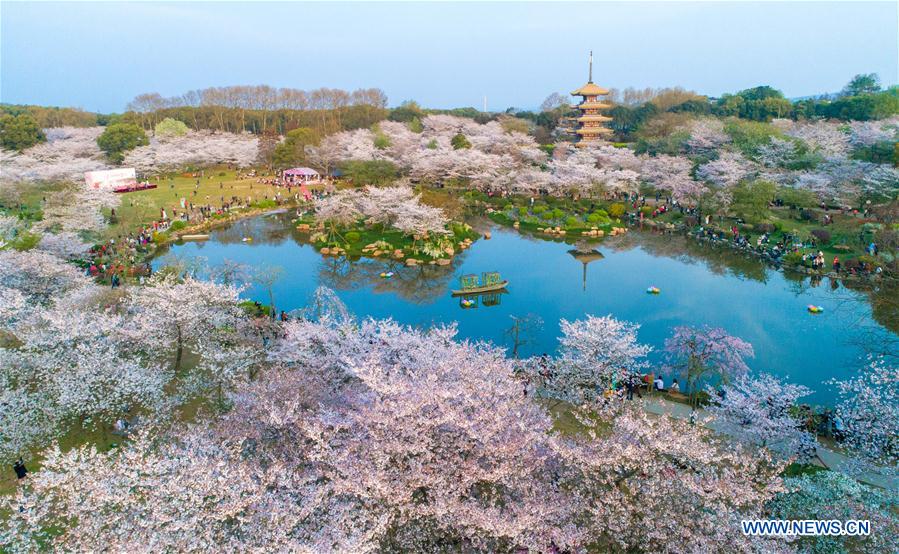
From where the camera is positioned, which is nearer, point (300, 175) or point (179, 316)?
point (179, 316)

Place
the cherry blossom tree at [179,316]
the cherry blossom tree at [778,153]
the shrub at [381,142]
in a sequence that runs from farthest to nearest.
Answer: the shrub at [381,142] → the cherry blossom tree at [778,153] → the cherry blossom tree at [179,316]

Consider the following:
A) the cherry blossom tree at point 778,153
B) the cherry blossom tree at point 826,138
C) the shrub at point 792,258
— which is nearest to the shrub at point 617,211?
the cherry blossom tree at point 778,153

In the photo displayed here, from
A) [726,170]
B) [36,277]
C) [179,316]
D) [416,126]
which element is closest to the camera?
[179,316]

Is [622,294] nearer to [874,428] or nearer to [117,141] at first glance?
[874,428]

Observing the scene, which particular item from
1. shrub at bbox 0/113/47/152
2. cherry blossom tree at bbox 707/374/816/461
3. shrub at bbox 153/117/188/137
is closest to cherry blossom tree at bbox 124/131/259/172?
shrub at bbox 153/117/188/137

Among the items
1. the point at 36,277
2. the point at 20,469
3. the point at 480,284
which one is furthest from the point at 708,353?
the point at 36,277

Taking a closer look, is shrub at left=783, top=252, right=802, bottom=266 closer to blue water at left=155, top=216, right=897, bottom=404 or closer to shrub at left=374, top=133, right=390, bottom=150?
blue water at left=155, top=216, right=897, bottom=404

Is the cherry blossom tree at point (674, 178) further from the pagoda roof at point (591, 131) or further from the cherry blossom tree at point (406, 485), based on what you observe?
the cherry blossom tree at point (406, 485)
